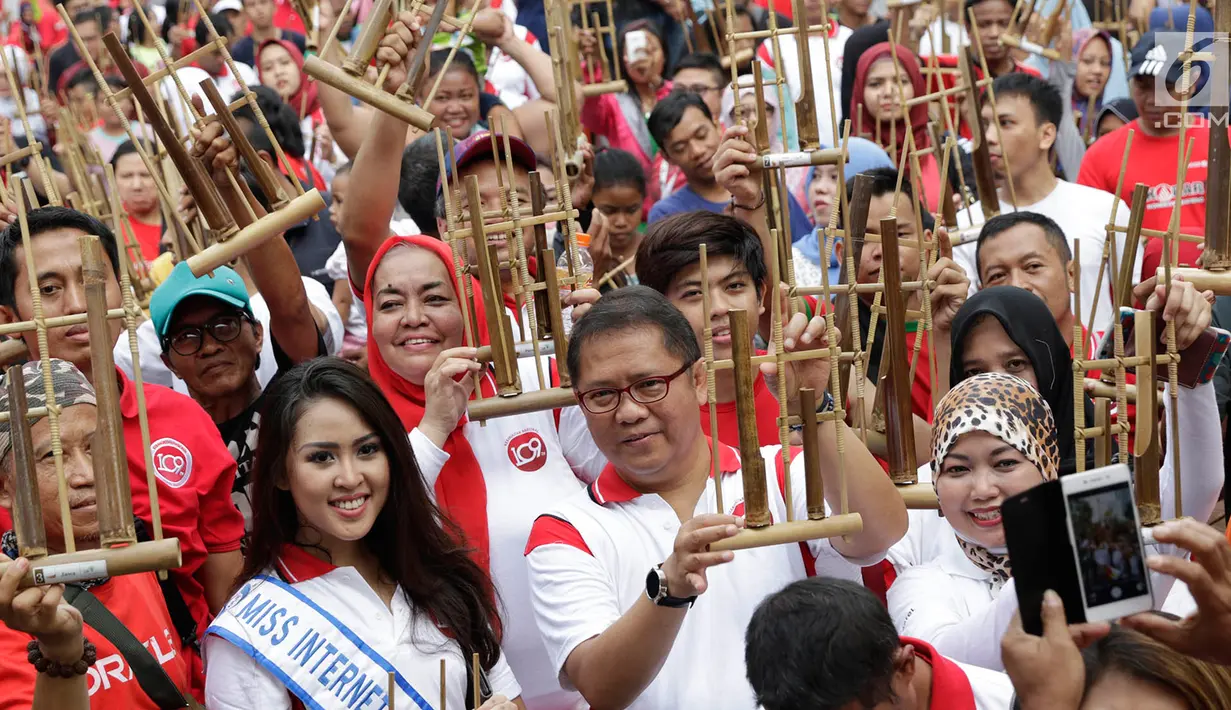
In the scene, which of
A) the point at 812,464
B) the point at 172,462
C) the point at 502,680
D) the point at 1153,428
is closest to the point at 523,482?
the point at 502,680

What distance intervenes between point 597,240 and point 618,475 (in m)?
1.77

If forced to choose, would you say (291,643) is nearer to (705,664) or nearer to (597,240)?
(705,664)

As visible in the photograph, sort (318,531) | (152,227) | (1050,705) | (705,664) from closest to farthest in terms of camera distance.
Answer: (1050,705), (705,664), (318,531), (152,227)

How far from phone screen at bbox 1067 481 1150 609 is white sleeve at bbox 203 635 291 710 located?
1471 millimetres

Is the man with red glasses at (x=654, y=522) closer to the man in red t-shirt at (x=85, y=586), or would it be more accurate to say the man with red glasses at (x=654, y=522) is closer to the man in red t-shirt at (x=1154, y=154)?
the man in red t-shirt at (x=85, y=586)

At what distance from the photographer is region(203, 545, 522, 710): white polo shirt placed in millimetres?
2572

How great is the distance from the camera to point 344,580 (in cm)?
274

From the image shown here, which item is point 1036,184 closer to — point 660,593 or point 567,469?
point 567,469

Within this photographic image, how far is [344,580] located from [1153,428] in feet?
4.94

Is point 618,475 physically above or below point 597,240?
below

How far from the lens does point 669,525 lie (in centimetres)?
265

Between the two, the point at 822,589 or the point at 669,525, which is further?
the point at 669,525

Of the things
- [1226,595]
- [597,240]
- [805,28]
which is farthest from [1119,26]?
[1226,595]

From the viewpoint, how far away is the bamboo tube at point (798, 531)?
225cm
